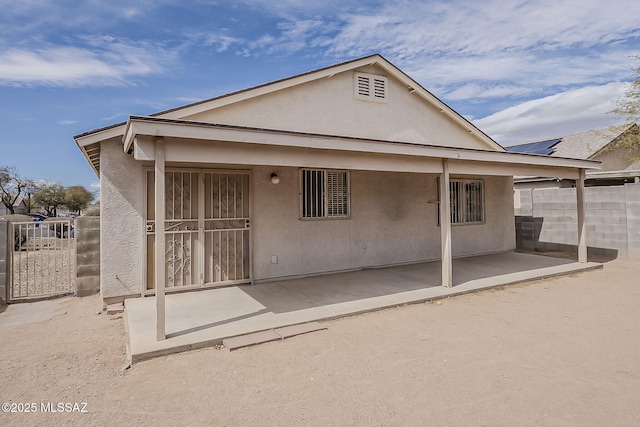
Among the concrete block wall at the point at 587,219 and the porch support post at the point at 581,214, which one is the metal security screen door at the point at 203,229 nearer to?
the porch support post at the point at 581,214

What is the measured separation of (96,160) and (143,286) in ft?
10.1

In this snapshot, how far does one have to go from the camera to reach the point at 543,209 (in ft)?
39.6

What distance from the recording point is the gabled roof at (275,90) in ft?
18.4

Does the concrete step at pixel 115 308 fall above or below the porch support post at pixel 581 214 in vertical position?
below

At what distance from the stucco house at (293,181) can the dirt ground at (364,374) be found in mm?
1155

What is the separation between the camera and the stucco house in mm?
4930

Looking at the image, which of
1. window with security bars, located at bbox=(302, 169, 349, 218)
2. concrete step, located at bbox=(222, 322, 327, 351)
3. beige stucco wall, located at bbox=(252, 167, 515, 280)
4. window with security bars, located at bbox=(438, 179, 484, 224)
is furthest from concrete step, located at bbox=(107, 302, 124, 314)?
window with security bars, located at bbox=(438, 179, 484, 224)


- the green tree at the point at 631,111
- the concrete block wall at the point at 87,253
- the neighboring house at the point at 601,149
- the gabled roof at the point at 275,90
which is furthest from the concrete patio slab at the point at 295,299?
the green tree at the point at 631,111

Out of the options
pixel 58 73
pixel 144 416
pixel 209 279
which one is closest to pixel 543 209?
pixel 209 279

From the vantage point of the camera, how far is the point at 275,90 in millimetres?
7324

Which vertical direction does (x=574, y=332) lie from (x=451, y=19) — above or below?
below

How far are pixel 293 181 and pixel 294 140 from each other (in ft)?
8.32

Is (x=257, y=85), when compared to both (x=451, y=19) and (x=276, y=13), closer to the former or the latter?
(x=276, y=13)

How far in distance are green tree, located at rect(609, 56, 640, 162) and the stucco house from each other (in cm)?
1157
